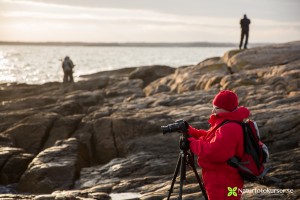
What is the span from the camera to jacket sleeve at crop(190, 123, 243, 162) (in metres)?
6.03

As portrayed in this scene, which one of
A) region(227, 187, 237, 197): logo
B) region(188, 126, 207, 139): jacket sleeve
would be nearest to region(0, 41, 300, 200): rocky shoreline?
region(188, 126, 207, 139): jacket sleeve

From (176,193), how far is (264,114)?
6829mm

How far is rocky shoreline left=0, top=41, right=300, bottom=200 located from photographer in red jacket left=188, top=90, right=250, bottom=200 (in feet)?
11.8

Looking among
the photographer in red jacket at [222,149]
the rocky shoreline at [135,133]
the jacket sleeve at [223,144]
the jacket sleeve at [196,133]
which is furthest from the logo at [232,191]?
the rocky shoreline at [135,133]

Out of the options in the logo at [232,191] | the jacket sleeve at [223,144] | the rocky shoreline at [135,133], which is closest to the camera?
the jacket sleeve at [223,144]

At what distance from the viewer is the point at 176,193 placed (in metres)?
10.8

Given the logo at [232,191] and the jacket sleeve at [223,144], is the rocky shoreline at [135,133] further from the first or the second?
the jacket sleeve at [223,144]

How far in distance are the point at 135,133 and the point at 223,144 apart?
12342mm

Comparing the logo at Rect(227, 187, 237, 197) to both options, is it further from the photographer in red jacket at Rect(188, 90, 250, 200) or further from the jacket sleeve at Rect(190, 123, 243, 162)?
the jacket sleeve at Rect(190, 123, 243, 162)

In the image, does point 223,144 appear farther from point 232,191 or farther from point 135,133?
point 135,133

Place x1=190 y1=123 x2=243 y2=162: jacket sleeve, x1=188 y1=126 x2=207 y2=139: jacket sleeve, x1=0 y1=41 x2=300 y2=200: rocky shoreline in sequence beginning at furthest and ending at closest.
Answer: x1=0 y1=41 x2=300 y2=200: rocky shoreline
x1=188 y1=126 x2=207 y2=139: jacket sleeve
x1=190 y1=123 x2=243 y2=162: jacket sleeve

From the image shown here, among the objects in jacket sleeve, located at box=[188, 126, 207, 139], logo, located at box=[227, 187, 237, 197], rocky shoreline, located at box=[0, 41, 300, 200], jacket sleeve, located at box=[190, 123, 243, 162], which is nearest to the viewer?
jacket sleeve, located at box=[190, 123, 243, 162]

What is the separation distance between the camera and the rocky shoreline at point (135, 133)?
13.2 metres

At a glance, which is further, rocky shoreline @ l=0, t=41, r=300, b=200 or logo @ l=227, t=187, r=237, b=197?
rocky shoreline @ l=0, t=41, r=300, b=200
